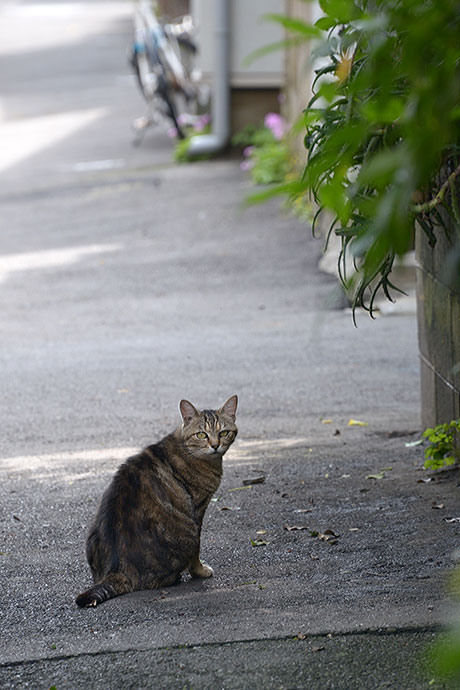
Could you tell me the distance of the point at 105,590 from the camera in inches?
167

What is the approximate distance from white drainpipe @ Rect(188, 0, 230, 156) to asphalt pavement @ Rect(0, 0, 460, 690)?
408mm

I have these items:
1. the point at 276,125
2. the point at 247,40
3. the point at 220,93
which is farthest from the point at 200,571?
the point at 247,40

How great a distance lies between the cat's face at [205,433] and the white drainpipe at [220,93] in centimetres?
1285

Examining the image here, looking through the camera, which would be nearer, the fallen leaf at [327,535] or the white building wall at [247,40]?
the fallen leaf at [327,535]

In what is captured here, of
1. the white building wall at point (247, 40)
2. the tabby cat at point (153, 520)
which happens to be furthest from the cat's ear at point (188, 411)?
the white building wall at point (247, 40)

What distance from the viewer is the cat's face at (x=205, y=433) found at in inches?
195

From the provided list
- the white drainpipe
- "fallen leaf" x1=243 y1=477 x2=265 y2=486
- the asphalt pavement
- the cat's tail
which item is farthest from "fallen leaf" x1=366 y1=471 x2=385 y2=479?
the white drainpipe

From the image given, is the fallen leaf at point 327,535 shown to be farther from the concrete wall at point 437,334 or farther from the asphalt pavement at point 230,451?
the concrete wall at point 437,334

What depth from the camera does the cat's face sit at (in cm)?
495

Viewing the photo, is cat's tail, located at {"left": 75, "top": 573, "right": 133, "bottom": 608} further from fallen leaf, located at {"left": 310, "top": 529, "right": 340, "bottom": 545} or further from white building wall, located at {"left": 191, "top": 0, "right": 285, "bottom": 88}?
white building wall, located at {"left": 191, "top": 0, "right": 285, "bottom": 88}

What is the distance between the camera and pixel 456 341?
5621 mm

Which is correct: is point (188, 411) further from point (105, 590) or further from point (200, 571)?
point (105, 590)

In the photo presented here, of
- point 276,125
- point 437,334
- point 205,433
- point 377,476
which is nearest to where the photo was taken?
point 205,433

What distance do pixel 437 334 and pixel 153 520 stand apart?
7.35 feet
